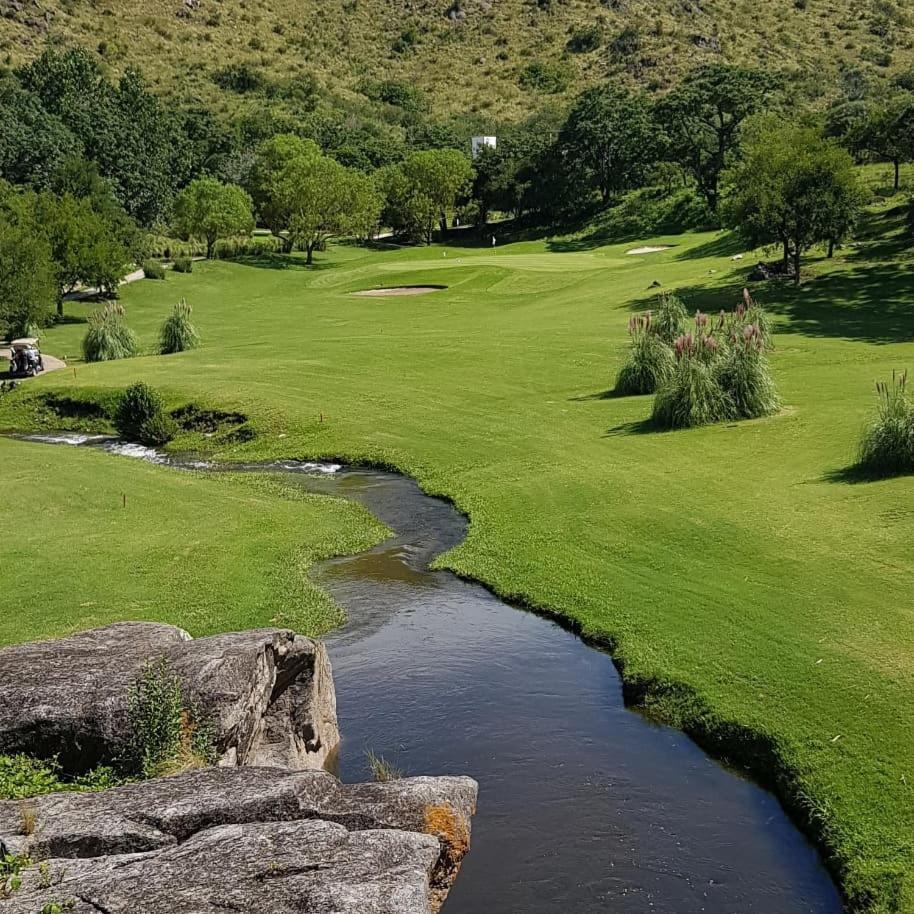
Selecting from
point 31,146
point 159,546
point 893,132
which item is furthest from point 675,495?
point 31,146

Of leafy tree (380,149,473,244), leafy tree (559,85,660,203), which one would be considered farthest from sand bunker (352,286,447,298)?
leafy tree (559,85,660,203)

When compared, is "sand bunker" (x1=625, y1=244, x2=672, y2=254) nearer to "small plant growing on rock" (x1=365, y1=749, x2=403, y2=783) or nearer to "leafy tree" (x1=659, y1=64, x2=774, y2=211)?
"leafy tree" (x1=659, y1=64, x2=774, y2=211)

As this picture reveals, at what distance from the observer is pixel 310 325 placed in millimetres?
56688

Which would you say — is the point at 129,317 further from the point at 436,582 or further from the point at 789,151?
the point at 436,582

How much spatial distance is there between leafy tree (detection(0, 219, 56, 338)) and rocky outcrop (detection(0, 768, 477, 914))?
46719 millimetres

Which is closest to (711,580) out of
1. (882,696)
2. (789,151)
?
(882,696)

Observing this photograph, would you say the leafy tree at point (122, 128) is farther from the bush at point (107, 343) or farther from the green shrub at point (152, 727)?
the green shrub at point (152, 727)

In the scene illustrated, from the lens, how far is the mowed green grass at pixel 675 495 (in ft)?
43.1

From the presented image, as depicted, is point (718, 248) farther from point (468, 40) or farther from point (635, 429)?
point (468, 40)

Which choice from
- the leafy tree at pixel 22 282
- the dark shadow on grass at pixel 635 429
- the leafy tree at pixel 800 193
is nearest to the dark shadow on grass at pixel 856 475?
the dark shadow on grass at pixel 635 429

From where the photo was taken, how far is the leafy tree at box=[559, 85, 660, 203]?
101 m

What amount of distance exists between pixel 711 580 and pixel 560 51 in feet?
538

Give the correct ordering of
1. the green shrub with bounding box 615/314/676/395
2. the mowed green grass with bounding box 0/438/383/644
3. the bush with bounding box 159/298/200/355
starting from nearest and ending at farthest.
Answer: the mowed green grass with bounding box 0/438/383/644, the green shrub with bounding box 615/314/676/395, the bush with bounding box 159/298/200/355

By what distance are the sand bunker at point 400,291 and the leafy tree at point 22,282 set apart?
2104 cm
